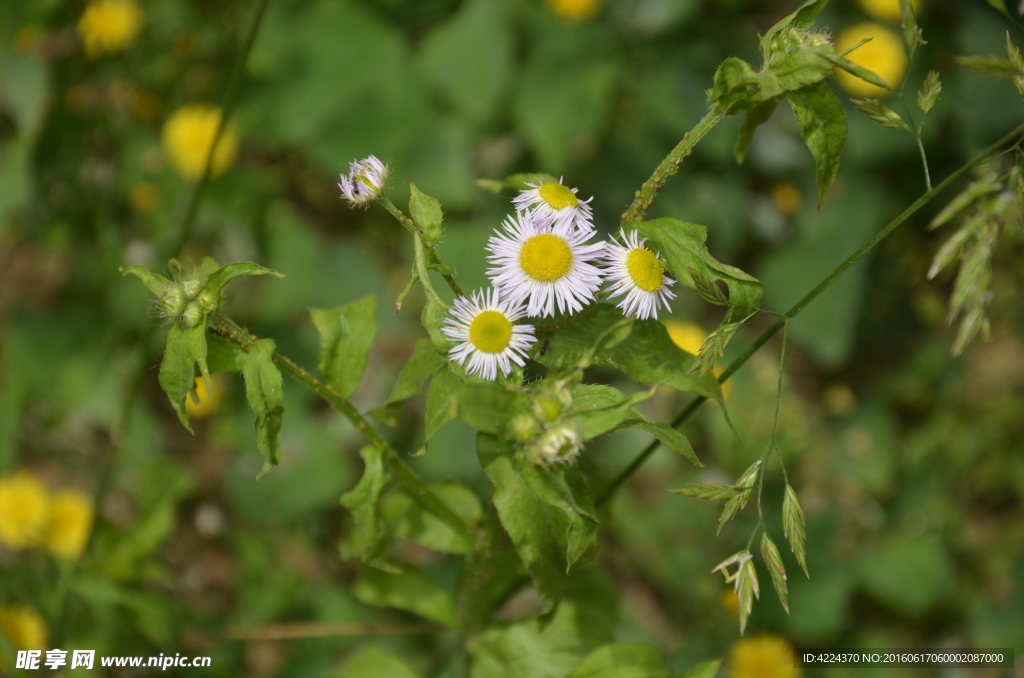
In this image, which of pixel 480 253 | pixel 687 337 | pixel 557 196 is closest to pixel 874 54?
pixel 687 337

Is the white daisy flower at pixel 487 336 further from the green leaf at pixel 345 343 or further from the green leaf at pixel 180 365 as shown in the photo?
the green leaf at pixel 180 365

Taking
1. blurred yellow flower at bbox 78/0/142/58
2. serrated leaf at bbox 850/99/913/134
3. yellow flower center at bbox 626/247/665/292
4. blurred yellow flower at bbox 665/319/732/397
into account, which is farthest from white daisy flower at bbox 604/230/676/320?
blurred yellow flower at bbox 78/0/142/58

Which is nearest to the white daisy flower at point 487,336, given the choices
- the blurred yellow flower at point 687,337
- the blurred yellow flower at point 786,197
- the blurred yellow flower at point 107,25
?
the blurred yellow flower at point 687,337

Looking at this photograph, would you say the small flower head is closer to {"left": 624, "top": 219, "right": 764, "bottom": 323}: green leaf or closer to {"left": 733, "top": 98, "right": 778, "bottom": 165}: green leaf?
{"left": 624, "top": 219, "right": 764, "bottom": 323}: green leaf

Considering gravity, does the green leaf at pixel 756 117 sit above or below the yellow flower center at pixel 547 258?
above

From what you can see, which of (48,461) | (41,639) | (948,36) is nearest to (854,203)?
(948,36)

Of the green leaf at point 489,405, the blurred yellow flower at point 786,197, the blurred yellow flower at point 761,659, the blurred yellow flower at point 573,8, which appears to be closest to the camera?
the green leaf at point 489,405

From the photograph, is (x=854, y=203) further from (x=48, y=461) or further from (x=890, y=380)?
(x=48, y=461)
